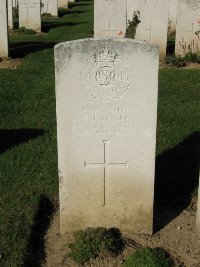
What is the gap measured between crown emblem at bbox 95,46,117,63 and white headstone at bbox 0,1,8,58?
8199 millimetres

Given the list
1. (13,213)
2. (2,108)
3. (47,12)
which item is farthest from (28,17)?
(13,213)

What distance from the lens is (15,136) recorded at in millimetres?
7500

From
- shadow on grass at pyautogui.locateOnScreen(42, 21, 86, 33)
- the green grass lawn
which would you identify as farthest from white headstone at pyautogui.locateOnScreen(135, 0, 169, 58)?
shadow on grass at pyautogui.locateOnScreen(42, 21, 86, 33)

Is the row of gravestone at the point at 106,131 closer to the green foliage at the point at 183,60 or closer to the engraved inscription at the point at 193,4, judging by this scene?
the green foliage at the point at 183,60

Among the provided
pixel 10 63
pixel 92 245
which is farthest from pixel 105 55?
pixel 10 63

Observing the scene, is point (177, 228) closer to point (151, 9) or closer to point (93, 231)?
point (93, 231)

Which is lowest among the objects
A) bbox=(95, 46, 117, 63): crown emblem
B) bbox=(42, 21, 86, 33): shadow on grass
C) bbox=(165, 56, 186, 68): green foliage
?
bbox=(165, 56, 186, 68): green foliage

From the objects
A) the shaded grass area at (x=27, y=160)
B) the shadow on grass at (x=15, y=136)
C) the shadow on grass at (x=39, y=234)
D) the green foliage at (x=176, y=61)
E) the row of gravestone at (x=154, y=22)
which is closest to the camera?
the shadow on grass at (x=39, y=234)

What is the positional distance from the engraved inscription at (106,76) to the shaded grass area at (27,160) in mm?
1540

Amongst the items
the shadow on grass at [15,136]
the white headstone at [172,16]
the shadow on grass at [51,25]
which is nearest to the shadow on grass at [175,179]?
the shadow on grass at [15,136]

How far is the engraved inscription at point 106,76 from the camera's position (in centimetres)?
444

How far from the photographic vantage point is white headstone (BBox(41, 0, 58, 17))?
72.6ft

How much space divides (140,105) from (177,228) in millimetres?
1408

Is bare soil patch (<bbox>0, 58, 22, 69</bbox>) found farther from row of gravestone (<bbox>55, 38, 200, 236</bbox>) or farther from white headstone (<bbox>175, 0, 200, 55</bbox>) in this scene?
row of gravestone (<bbox>55, 38, 200, 236</bbox>)
